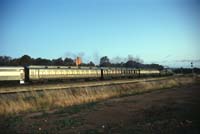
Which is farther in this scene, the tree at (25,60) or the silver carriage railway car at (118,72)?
the tree at (25,60)

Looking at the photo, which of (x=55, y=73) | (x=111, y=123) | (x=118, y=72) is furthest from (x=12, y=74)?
(x=118, y=72)

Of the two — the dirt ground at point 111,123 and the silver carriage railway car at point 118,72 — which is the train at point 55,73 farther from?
the dirt ground at point 111,123

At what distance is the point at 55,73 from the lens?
50.3 meters

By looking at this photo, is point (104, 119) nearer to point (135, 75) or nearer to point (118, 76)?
point (118, 76)

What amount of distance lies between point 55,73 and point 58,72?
77 cm

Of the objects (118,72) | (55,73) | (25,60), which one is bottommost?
(118,72)

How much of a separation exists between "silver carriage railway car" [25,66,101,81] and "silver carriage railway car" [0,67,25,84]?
1.34m

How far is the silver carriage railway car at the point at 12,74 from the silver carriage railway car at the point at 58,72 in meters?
1.34

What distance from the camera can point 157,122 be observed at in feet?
42.0

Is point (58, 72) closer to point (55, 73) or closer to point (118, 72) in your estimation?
point (55, 73)

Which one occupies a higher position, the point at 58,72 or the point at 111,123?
the point at 58,72

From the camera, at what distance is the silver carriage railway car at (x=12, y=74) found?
38.3 m

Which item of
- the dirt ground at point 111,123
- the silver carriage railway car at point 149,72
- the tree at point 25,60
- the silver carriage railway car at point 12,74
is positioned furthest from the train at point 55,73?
the tree at point 25,60

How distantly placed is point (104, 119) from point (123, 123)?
1534 millimetres
